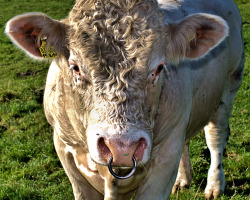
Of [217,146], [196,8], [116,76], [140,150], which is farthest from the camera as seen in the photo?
[217,146]

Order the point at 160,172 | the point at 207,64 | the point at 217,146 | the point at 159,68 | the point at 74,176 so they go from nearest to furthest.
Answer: the point at 159,68
the point at 160,172
the point at 74,176
the point at 207,64
the point at 217,146

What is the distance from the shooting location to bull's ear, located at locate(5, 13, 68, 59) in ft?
9.41

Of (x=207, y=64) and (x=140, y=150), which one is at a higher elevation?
(x=140, y=150)

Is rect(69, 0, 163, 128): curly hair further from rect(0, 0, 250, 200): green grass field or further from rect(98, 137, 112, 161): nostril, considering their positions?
rect(0, 0, 250, 200): green grass field

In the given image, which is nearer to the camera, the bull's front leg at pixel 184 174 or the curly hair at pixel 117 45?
the curly hair at pixel 117 45

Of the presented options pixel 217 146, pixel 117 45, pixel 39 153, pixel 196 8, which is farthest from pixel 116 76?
pixel 39 153

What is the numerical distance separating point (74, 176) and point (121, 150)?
→ 1.36 metres

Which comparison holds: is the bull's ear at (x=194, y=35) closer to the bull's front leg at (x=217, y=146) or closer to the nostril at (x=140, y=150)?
the nostril at (x=140, y=150)

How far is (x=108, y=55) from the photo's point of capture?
2.69 m

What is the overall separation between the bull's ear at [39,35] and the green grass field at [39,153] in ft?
6.74

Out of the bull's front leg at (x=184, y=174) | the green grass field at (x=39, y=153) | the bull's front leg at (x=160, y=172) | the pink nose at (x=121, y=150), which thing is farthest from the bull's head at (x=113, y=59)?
the bull's front leg at (x=184, y=174)

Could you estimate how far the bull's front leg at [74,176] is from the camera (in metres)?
3.60

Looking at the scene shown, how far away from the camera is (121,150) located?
7.97 ft

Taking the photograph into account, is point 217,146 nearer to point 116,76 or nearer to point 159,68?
point 159,68
